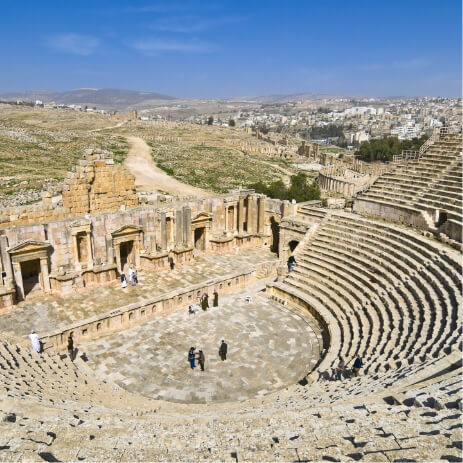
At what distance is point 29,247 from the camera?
17.9 meters

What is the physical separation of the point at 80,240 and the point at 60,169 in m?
31.3

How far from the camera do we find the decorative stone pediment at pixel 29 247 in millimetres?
17484

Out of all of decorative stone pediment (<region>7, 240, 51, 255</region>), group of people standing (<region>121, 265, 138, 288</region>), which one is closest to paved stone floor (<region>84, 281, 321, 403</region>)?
group of people standing (<region>121, 265, 138, 288</region>)

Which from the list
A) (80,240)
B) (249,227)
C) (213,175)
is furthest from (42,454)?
(213,175)

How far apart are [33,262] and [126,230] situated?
451cm

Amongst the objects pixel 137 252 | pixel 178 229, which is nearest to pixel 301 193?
pixel 178 229

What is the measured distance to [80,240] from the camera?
1989cm

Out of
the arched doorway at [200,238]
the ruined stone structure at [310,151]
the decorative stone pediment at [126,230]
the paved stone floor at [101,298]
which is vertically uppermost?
the ruined stone structure at [310,151]

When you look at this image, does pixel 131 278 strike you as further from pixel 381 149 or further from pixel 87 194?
pixel 381 149

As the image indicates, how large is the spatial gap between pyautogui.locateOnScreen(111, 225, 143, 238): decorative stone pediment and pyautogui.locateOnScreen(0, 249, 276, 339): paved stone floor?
2.16 m

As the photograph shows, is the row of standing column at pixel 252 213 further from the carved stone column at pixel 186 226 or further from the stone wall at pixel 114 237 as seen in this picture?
the carved stone column at pixel 186 226

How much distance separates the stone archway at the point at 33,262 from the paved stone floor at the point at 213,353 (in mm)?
4285

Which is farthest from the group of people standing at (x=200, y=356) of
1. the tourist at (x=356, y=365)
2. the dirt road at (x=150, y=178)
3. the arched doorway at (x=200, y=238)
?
the dirt road at (x=150, y=178)

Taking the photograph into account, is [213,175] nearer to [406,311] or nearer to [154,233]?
[154,233]
